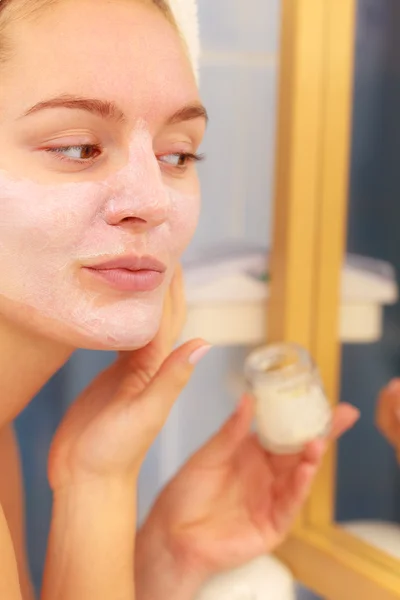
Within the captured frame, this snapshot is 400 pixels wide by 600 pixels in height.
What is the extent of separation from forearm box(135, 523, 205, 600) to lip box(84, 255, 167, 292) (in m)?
0.24

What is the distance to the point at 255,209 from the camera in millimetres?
801

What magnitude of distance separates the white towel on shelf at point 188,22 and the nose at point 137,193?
0.34ft

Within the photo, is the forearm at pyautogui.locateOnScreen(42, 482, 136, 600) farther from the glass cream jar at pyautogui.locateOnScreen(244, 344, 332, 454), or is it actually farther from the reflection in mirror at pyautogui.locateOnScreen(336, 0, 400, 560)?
the reflection in mirror at pyautogui.locateOnScreen(336, 0, 400, 560)

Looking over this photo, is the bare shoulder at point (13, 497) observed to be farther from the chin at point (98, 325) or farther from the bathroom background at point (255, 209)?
the chin at point (98, 325)

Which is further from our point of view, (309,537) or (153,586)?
(309,537)

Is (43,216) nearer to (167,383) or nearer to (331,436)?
(167,383)

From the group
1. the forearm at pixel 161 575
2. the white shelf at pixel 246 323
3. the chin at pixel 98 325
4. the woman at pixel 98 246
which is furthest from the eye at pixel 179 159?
the forearm at pixel 161 575

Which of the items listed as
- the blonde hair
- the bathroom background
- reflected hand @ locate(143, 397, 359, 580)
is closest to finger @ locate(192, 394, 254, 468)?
reflected hand @ locate(143, 397, 359, 580)

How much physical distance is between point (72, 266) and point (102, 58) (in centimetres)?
14

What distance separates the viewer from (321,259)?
0.76m

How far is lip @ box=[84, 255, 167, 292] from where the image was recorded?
1.67 ft

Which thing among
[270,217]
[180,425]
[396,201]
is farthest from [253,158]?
[180,425]

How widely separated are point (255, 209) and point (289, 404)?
230mm

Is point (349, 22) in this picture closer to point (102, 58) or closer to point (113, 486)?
point (102, 58)
